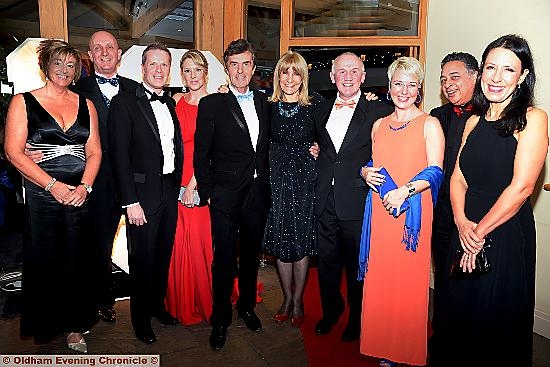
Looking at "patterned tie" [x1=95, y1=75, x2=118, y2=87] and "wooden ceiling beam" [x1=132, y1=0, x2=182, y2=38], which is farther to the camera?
"wooden ceiling beam" [x1=132, y1=0, x2=182, y2=38]

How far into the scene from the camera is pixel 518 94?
200 centimetres

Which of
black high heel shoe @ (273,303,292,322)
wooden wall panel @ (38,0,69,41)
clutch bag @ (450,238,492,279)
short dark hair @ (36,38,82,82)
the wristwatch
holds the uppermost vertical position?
wooden wall panel @ (38,0,69,41)

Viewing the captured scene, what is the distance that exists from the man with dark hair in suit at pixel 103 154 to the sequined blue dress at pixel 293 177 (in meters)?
0.99

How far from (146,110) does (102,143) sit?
1.25 feet

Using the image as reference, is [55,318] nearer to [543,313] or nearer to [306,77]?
[306,77]

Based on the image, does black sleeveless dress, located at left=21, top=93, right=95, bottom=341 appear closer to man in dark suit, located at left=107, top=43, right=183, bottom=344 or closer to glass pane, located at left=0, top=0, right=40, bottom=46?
man in dark suit, located at left=107, top=43, right=183, bottom=344

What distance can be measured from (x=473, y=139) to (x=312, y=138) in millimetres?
1132

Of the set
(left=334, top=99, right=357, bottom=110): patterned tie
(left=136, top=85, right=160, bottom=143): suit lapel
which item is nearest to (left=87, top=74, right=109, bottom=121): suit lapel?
(left=136, top=85, right=160, bottom=143): suit lapel

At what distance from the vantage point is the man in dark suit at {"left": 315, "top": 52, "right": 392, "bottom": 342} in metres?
2.80

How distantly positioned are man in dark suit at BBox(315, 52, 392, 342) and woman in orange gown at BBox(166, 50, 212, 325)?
2.73ft

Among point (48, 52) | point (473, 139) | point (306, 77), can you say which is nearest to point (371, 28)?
point (306, 77)

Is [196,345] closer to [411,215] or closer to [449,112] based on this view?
[411,215]

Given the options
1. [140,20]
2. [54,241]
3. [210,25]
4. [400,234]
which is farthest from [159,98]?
[140,20]

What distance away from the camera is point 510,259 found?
2025 mm
